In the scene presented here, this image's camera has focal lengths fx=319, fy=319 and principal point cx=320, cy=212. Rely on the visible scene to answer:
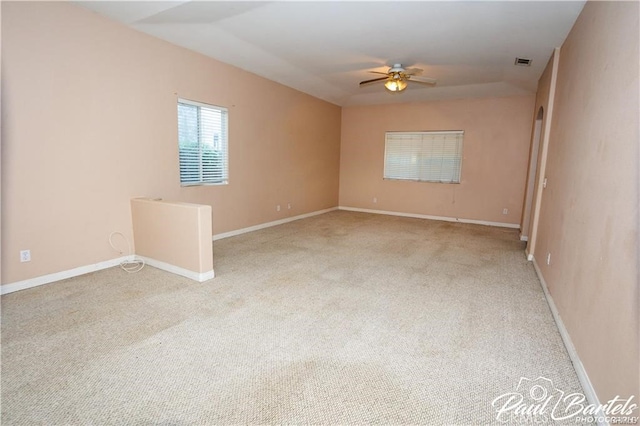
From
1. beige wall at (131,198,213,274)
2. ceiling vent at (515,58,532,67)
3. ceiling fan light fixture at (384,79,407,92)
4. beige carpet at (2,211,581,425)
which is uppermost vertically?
ceiling vent at (515,58,532,67)

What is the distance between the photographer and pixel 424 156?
7254mm

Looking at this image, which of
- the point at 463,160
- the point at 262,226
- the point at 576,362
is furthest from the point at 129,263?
the point at 463,160

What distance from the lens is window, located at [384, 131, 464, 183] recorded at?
6.96 metres

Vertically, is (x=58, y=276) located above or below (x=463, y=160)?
below

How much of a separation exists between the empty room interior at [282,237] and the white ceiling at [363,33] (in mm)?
34

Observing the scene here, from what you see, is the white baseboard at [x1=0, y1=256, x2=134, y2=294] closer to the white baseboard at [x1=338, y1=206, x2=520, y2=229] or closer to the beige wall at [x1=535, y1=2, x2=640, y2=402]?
the beige wall at [x1=535, y1=2, x2=640, y2=402]

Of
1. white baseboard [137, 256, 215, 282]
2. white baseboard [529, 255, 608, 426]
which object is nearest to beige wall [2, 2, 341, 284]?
white baseboard [137, 256, 215, 282]

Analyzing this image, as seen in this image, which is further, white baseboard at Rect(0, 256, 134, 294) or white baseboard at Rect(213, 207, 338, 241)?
white baseboard at Rect(213, 207, 338, 241)

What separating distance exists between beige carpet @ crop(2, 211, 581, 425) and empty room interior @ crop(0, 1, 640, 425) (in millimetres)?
17

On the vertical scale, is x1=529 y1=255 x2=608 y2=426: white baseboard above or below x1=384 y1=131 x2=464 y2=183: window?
below

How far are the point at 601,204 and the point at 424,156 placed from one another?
557 cm

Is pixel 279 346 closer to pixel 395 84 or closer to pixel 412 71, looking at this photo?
pixel 395 84

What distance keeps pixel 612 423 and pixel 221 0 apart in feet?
13.4

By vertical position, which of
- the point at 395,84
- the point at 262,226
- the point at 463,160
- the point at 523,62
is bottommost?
the point at 262,226
